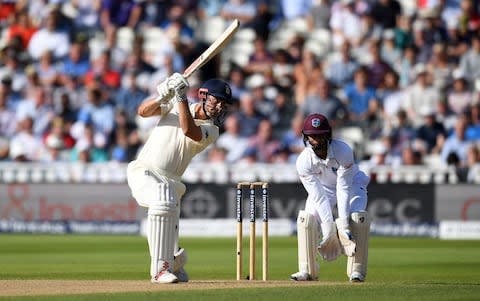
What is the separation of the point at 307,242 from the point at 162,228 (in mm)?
1286

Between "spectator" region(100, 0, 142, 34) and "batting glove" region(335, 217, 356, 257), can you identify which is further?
"spectator" region(100, 0, 142, 34)

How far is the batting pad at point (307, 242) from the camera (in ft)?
29.0

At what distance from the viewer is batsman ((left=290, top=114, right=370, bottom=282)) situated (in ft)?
28.5

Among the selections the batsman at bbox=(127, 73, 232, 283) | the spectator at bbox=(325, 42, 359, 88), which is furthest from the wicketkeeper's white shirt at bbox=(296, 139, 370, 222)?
the spectator at bbox=(325, 42, 359, 88)

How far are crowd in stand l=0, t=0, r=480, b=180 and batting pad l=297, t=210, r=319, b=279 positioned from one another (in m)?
7.57

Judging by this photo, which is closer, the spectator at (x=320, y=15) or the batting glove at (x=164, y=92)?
the batting glove at (x=164, y=92)

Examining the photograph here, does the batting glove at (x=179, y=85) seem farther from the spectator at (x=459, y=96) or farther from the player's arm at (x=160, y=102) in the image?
the spectator at (x=459, y=96)

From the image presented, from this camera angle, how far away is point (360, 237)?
8883mm

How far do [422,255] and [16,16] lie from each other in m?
9.10

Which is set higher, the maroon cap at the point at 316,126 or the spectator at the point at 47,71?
the spectator at the point at 47,71

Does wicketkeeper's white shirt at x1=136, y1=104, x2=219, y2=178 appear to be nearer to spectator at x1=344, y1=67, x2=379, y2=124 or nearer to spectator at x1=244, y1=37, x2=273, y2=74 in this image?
spectator at x1=344, y1=67, x2=379, y2=124

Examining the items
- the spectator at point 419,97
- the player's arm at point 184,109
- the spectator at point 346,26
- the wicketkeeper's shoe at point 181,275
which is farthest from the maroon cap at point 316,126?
the spectator at point 346,26

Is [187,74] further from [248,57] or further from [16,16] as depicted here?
[16,16]

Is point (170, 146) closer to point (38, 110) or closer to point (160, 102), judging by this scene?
point (160, 102)
